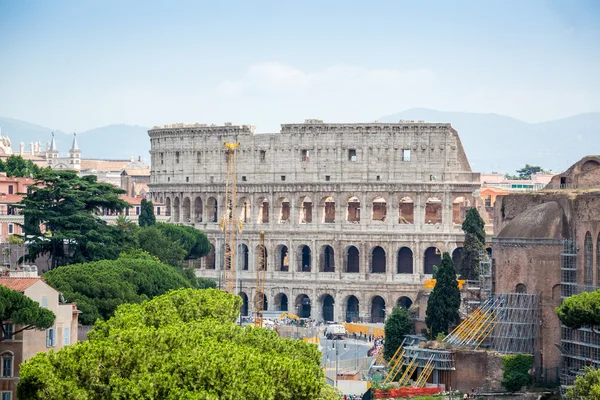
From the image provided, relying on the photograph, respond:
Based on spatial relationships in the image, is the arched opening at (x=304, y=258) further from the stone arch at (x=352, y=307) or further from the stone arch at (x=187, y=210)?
the stone arch at (x=187, y=210)

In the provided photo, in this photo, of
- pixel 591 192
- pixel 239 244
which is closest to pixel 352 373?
pixel 591 192

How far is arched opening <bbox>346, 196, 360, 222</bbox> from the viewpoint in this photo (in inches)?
4973

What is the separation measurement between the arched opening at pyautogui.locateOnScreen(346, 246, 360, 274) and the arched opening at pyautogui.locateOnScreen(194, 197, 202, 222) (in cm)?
1382

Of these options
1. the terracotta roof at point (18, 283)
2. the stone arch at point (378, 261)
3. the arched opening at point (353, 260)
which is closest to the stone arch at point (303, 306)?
the arched opening at point (353, 260)

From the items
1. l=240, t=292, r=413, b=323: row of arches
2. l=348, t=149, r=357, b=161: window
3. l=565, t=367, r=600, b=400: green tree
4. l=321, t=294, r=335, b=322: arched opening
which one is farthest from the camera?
l=321, t=294, r=335, b=322: arched opening

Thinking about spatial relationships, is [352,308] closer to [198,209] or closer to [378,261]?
[378,261]

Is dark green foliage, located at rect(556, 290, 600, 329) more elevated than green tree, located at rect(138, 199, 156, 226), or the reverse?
green tree, located at rect(138, 199, 156, 226)

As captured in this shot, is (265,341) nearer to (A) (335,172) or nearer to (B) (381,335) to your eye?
(B) (381,335)

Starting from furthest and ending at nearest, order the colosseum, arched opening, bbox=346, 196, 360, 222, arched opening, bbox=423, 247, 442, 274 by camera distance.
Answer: arched opening, bbox=346, 196, 360, 222 < arched opening, bbox=423, 247, 442, 274 < the colosseum

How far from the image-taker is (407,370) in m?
78.7

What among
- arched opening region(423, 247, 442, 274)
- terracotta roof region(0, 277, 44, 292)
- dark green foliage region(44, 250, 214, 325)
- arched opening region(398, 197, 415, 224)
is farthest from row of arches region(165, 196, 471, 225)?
terracotta roof region(0, 277, 44, 292)

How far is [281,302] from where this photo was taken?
123 metres

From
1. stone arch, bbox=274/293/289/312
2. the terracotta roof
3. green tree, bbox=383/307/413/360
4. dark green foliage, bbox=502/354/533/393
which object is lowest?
dark green foliage, bbox=502/354/533/393

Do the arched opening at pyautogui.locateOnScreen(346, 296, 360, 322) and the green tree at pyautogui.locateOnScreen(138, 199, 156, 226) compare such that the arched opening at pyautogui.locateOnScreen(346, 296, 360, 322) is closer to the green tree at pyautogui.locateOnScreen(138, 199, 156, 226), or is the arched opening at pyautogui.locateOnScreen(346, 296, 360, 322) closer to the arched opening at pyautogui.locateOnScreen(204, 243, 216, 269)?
the arched opening at pyautogui.locateOnScreen(204, 243, 216, 269)
